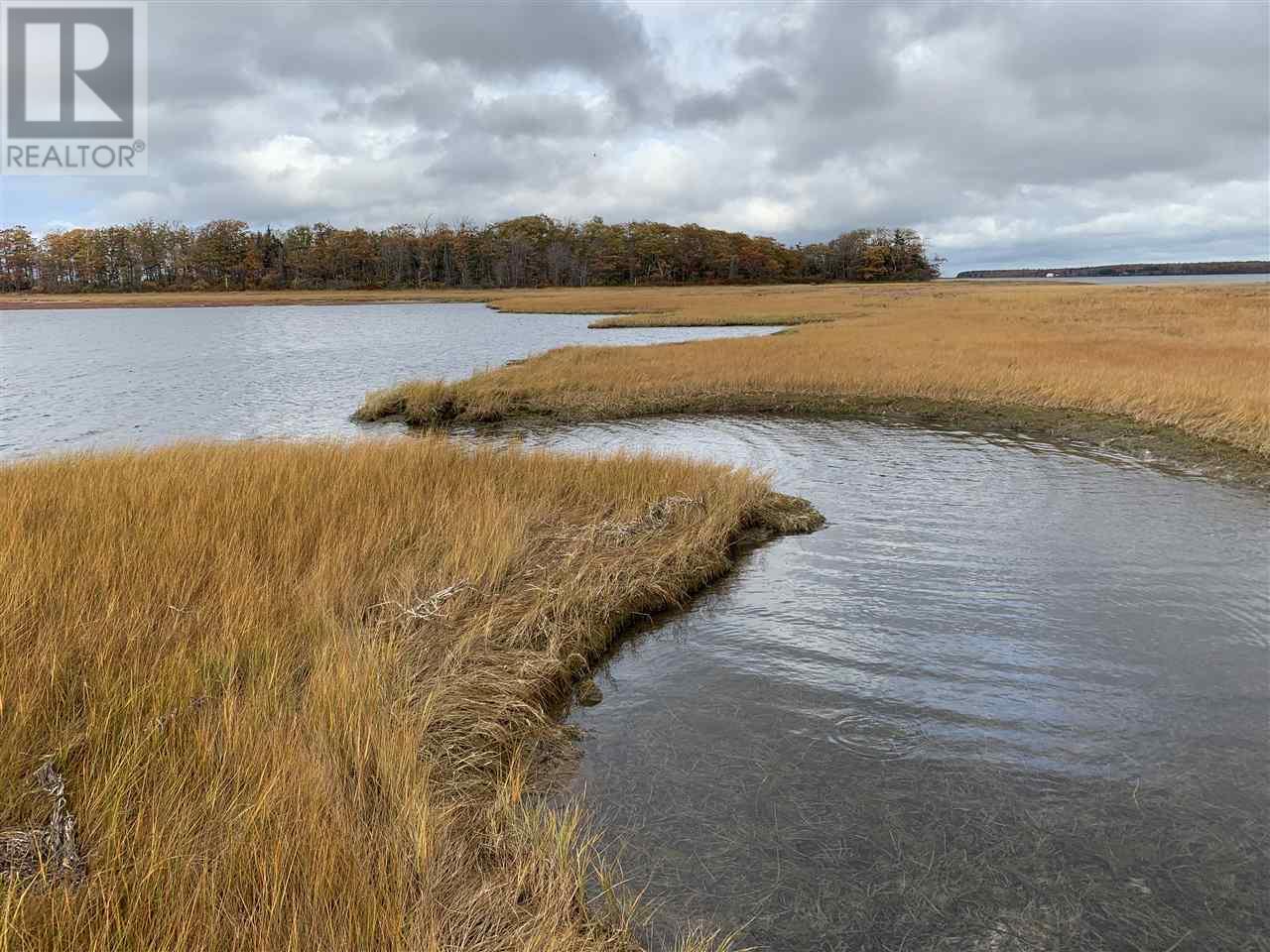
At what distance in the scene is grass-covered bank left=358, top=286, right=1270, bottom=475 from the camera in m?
17.9

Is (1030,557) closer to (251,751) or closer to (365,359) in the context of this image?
(251,751)

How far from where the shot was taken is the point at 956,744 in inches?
231

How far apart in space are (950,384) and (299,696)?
71.5 feet

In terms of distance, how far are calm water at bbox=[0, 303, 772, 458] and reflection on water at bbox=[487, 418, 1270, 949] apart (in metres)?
13.8

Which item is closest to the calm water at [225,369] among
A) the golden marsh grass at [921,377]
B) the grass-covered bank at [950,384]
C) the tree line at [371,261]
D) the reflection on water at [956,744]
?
the golden marsh grass at [921,377]

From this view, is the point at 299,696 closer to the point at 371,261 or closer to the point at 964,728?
the point at 964,728

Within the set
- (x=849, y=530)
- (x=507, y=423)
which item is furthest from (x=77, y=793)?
(x=507, y=423)

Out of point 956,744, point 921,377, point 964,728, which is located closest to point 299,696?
point 956,744

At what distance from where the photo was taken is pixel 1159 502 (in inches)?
502

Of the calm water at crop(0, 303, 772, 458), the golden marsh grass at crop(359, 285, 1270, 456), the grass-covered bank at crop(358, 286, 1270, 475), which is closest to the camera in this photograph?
the grass-covered bank at crop(358, 286, 1270, 475)

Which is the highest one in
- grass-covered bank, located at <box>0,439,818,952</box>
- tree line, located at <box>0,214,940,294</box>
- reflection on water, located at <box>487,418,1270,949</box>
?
tree line, located at <box>0,214,940,294</box>

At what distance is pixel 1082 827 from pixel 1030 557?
235 inches

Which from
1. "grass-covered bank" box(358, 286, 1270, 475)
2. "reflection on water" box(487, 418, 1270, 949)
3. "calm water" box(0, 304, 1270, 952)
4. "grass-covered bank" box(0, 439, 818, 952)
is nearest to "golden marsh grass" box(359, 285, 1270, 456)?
"grass-covered bank" box(358, 286, 1270, 475)

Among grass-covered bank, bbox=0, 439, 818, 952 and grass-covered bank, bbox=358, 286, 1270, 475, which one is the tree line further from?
grass-covered bank, bbox=0, 439, 818, 952
